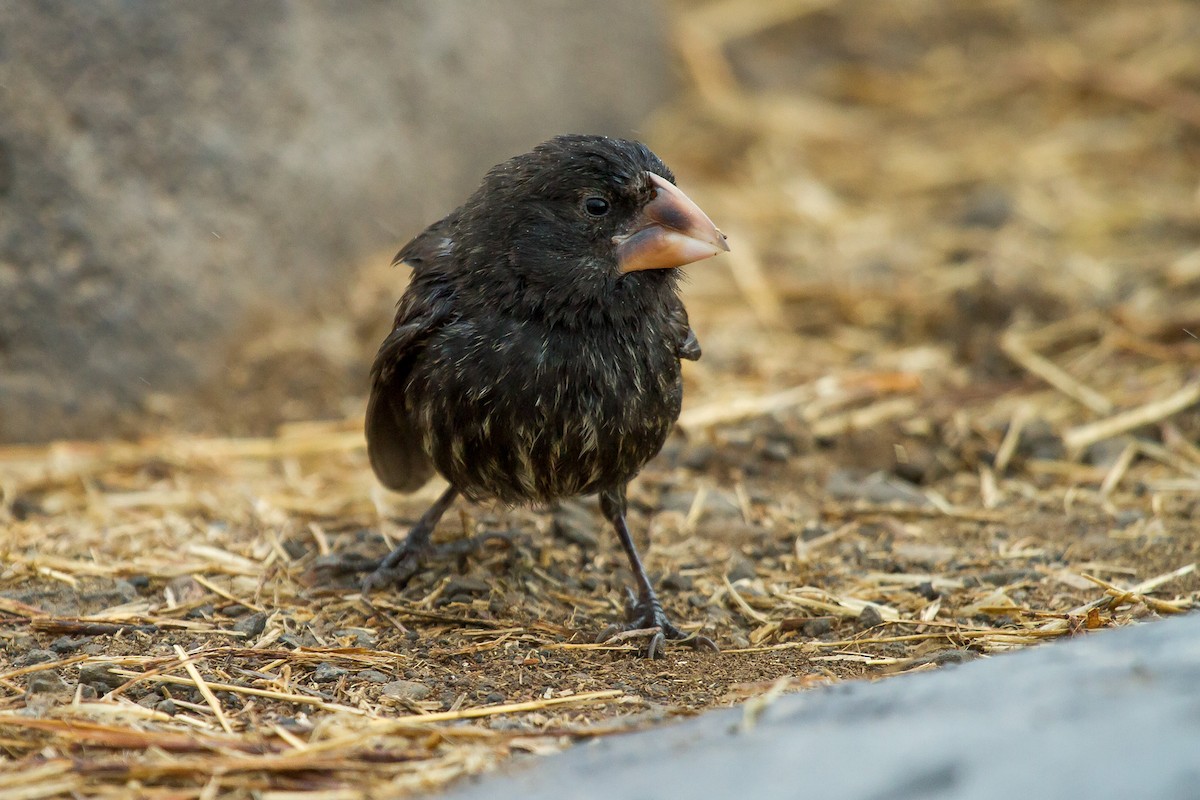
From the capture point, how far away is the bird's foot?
9.86 ft

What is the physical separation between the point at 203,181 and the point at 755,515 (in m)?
2.21

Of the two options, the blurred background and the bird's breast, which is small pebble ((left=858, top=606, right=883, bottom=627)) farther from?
the blurred background

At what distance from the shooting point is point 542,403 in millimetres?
2959

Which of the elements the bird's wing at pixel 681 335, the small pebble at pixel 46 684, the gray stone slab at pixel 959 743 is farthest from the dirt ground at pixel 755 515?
the bird's wing at pixel 681 335

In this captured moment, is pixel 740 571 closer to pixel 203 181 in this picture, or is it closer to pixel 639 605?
pixel 639 605

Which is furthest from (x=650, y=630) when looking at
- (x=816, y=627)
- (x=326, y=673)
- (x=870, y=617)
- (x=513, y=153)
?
(x=513, y=153)

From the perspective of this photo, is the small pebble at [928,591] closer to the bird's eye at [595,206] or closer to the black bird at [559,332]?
the black bird at [559,332]

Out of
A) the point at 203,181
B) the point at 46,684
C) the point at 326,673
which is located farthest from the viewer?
the point at 203,181

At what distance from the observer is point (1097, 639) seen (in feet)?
7.20

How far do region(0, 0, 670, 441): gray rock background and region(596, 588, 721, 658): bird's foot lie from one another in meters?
1.89

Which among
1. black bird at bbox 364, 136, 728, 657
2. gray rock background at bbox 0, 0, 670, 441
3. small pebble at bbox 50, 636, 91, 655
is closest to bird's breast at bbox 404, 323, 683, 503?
black bird at bbox 364, 136, 728, 657

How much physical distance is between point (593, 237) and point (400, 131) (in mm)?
2544

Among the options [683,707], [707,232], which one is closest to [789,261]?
[707,232]

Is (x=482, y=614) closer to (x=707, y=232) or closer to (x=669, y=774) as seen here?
(x=707, y=232)
